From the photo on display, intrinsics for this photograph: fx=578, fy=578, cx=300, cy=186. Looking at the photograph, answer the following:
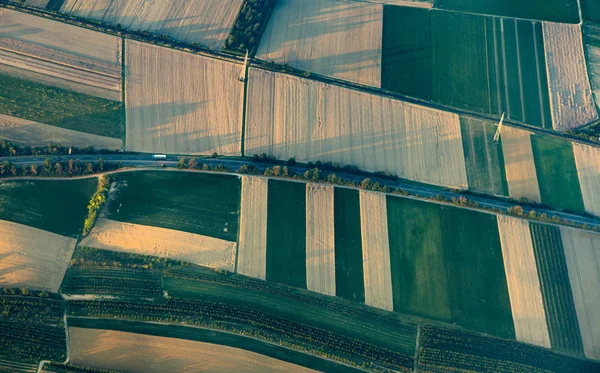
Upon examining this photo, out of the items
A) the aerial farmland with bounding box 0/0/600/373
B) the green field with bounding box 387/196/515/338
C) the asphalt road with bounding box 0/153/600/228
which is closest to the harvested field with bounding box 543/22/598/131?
the aerial farmland with bounding box 0/0/600/373

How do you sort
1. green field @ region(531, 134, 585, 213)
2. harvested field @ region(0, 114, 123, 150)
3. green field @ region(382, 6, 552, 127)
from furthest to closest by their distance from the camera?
green field @ region(382, 6, 552, 127), green field @ region(531, 134, 585, 213), harvested field @ region(0, 114, 123, 150)

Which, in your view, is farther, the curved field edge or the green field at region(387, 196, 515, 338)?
the green field at region(387, 196, 515, 338)

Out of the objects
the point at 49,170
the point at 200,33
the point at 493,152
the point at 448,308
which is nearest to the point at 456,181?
the point at 493,152

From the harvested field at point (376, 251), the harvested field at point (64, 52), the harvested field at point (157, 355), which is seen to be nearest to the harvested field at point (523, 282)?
the harvested field at point (376, 251)

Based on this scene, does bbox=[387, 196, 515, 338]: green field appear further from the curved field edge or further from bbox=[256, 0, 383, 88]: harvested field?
bbox=[256, 0, 383, 88]: harvested field

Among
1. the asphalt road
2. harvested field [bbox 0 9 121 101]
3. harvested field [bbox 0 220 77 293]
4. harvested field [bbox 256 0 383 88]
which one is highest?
harvested field [bbox 256 0 383 88]

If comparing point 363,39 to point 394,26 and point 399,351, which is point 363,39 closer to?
point 394,26

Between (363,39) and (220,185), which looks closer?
(220,185)

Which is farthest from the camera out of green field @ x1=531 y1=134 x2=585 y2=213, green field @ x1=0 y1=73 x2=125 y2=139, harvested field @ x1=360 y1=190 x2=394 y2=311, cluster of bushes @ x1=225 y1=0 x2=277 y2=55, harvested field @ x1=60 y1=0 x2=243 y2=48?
cluster of bushes @ x1=225 y1=0 x2=277 y2=55

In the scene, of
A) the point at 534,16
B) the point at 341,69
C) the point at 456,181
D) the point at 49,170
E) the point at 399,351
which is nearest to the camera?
the point at 399,351
